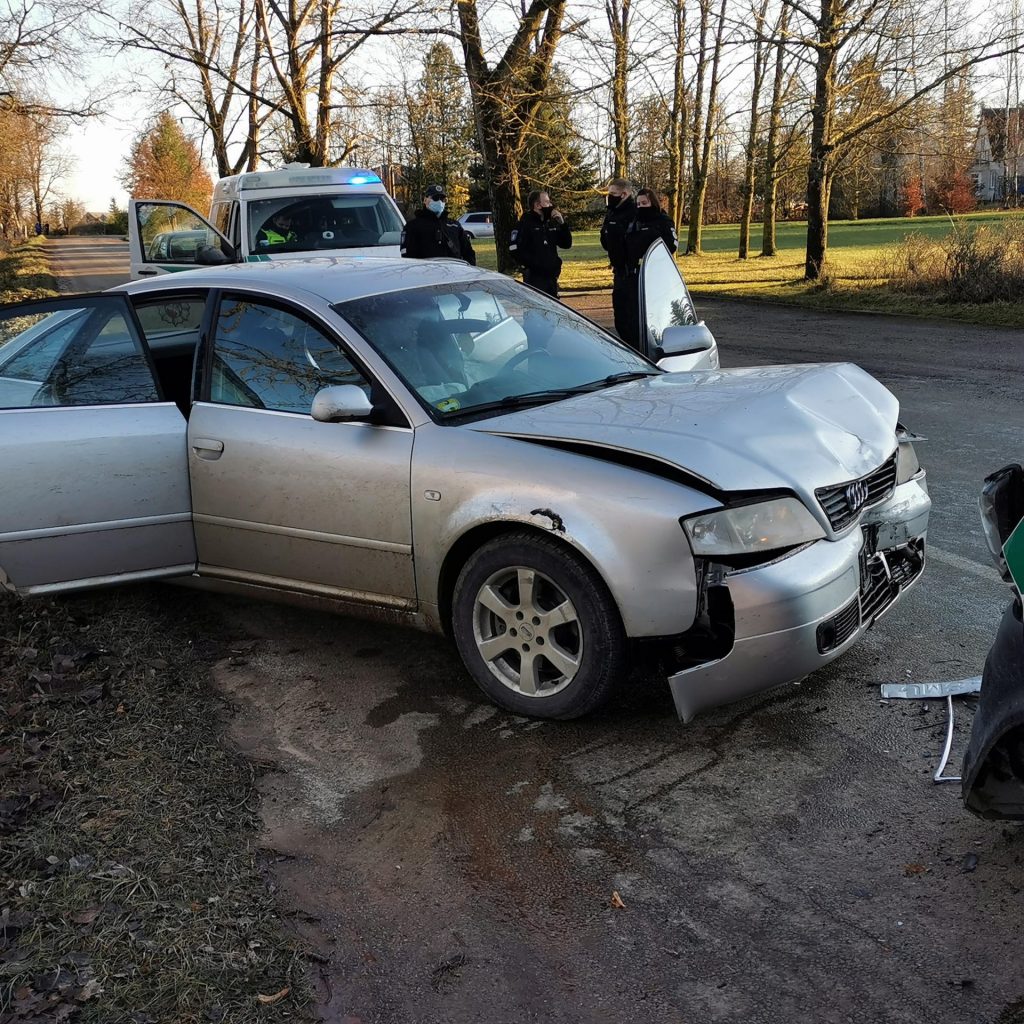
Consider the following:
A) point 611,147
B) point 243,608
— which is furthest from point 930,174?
point 243,608

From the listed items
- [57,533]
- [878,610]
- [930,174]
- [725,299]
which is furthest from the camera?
[930,174]

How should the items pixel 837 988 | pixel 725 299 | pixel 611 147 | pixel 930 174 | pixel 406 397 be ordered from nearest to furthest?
pixel 837 988 → pixel 406 397 → pixel 725 299 → pixel 611 147 → pixel 930 174

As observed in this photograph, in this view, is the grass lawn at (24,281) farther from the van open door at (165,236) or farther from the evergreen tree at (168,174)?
the evergreen tree at (168,174)

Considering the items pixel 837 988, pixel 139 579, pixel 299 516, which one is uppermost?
pixel 299 516

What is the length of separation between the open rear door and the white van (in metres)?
8.72

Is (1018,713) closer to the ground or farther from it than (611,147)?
closer to the ground

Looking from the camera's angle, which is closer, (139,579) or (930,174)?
(139,579)

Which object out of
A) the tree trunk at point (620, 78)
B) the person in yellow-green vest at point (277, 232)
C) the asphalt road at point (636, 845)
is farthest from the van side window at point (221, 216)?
the asphalt road at point (636, 845)

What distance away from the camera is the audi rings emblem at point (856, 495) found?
12.7ft

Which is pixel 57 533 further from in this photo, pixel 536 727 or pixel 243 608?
pixel 536 727

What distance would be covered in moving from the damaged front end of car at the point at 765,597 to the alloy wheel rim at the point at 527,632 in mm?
376

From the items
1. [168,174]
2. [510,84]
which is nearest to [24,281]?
[510,84]

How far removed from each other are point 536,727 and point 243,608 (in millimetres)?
2082

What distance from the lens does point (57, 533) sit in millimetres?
4688
